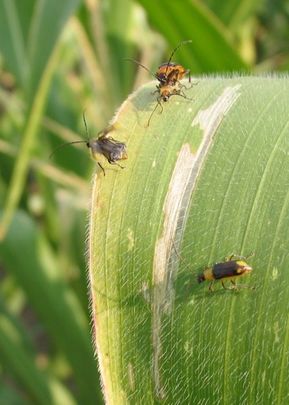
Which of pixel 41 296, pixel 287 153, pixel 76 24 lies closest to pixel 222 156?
pixel 287 153

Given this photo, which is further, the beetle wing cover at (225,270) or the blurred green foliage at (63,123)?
the blurred green foliage at (63,123)

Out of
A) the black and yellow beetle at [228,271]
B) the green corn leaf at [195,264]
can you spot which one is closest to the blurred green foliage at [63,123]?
the green corn leaf at [195,264]

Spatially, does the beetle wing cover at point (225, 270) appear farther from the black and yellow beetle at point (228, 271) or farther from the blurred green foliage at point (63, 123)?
the blurred green foliage at point (63, 123)

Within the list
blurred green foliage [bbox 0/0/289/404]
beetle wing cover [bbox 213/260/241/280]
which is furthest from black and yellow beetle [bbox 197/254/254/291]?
blurred green foliage [bbox 0/0/289/404]

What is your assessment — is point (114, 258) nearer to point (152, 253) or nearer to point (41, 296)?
point (152, 253)

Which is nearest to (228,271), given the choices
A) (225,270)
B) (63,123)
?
(225,270)

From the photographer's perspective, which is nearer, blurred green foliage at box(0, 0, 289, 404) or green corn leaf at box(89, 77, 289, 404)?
green corn leaf at box(89, 77, 289, 404)

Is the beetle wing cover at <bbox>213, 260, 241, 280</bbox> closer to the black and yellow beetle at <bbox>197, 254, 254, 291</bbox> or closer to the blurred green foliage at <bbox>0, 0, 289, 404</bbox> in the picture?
the black and yellow beetle at <bbox>197, 254, 254, 291</bbox>
